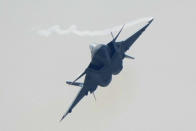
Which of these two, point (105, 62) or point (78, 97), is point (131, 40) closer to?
point (105, 62)

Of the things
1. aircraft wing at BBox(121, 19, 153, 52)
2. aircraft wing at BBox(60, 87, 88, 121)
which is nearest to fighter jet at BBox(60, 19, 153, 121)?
aircraft wing at BBox(121, 19, 153, 52)

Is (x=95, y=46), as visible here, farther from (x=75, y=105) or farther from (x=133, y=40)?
(x=75, y=105)

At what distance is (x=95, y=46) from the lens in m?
143

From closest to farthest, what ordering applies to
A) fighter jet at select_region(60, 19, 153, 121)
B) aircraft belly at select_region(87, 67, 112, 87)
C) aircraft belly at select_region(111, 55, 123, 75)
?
1. fighter jet at select_region(60, 19, 153, 121)
2. aircraft belly at select_region(111, 55, 123, 75)
3. aircraft belly at select_region(87, 67, 112, 87)

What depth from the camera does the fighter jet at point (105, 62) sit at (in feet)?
472

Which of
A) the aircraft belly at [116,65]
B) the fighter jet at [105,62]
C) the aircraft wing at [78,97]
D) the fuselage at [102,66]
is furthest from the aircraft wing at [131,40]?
the aircraft wing at [78,97]

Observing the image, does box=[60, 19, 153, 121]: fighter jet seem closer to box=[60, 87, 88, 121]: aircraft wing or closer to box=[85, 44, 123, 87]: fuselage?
box=[85, 44, 123, 87]: fuselage

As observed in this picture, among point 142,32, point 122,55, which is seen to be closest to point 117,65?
point 122,55

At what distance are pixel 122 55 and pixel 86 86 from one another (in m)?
15.5

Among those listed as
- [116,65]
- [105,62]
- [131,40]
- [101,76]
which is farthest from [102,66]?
[131,40]

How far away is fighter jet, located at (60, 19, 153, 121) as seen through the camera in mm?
144000

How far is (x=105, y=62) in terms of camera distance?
14662cm

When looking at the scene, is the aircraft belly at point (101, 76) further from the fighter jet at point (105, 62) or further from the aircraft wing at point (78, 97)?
the aircraft wing at point (78, 97)

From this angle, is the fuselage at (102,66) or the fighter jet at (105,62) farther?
the fighter jet at (105,62)
